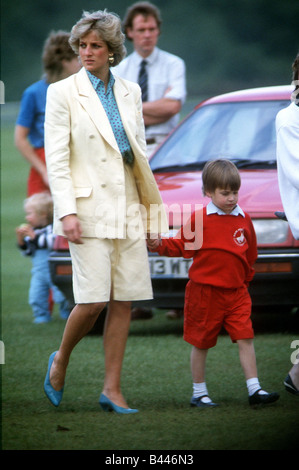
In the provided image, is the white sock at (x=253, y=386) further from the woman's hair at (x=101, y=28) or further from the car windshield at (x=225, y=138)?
the car windshield at (x=225, y=138)

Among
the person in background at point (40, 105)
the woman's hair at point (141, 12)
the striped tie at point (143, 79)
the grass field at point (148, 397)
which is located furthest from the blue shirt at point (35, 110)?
the grass field at point (148, 397)

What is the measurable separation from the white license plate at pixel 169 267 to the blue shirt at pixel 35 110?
2.08 metres

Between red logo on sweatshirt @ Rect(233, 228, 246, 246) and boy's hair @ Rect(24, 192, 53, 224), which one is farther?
boy's hair @ Rect(24, 192, 53, 224)

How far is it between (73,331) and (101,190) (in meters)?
0.70

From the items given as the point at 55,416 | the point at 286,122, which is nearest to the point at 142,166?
the point at 286,122

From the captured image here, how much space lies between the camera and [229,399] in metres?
4.84

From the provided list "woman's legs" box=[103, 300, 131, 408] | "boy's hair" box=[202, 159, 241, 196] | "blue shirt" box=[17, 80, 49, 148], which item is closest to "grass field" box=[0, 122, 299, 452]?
"woman's legs" box=[103, 300, 131, 408]

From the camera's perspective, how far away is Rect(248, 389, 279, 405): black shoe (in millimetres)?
4559

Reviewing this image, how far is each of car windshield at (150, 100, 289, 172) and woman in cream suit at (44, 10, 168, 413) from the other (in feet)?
7.53

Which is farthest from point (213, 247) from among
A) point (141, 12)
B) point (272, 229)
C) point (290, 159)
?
point (141, 12)

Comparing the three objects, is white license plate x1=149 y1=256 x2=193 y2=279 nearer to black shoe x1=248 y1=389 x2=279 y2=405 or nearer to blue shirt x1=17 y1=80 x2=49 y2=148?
black shoe x1=248 y1=389 x2=279 y2=405

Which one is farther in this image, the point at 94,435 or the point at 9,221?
the point at 9,221
